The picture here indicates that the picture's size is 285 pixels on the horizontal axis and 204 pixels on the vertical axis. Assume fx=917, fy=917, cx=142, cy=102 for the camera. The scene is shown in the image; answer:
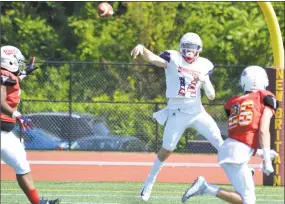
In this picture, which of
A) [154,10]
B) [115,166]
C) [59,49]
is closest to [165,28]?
[154,10]

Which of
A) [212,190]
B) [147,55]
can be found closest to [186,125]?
[147,55]

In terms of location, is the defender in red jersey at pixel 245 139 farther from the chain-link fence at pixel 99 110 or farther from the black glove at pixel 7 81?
the chain-link fence at pixel 99 110

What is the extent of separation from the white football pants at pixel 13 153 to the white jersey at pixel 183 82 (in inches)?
101

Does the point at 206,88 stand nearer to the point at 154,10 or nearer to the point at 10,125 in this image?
the point at 10,125

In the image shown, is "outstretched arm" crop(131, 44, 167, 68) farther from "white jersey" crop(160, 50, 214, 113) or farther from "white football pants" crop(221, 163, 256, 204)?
"white football pants" crop(221, 163, 256, 204)

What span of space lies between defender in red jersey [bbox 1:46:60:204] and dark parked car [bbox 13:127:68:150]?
9035mm

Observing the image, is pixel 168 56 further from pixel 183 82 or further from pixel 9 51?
pixel 9 51

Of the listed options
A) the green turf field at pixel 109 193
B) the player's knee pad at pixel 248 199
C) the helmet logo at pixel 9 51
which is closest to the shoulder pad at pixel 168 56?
the green turf field at pixel 109 193

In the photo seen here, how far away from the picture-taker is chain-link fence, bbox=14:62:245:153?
59.8 ft

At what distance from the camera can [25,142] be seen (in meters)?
17.9

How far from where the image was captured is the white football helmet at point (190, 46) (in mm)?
10516

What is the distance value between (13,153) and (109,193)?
126 inches

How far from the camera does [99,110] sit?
725 inches

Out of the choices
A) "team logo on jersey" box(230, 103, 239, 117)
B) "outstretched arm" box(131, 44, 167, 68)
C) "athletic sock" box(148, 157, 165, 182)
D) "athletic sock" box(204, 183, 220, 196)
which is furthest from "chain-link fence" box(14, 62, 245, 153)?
"team logo on jersey" box(230, 103, 239, 117)
